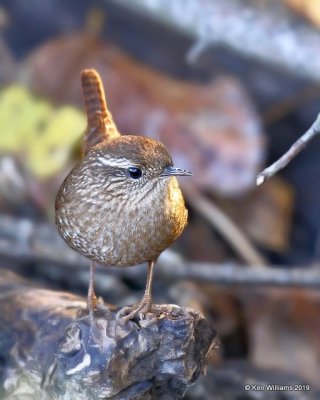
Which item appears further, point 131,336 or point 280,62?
point 280,62

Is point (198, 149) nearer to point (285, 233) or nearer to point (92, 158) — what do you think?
point (285, 233)

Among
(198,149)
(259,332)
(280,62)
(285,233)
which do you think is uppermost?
(280,62)

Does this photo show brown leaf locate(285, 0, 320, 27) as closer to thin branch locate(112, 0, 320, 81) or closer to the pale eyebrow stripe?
thin branch locate(112, 0, 320, 81)

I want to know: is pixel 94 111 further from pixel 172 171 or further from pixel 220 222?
pixel 220 222

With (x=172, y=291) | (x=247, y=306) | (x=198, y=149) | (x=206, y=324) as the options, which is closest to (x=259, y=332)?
(x=247, y=306)

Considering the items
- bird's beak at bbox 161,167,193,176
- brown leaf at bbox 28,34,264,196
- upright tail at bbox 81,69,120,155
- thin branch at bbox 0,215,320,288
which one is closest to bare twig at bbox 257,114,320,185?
bird's beak at bbox 161,167,193,176

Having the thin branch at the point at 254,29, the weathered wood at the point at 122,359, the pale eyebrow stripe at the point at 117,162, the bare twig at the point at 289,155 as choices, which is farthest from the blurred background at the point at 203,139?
the bare twig at the point at 289,155

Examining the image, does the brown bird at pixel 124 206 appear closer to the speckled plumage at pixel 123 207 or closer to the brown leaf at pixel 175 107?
the speckled plumage at pixel 123 207
